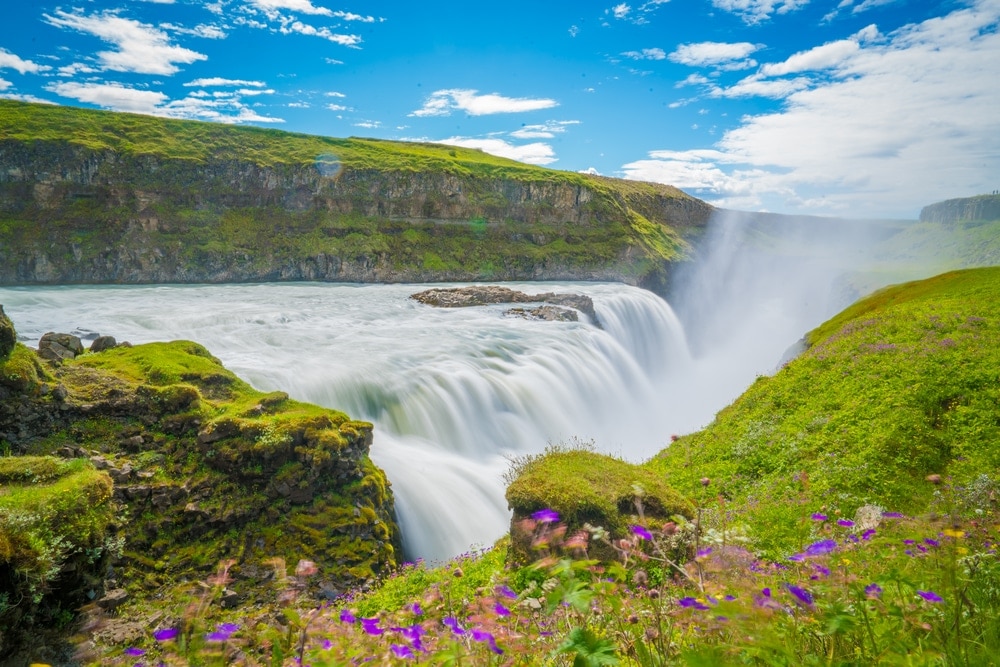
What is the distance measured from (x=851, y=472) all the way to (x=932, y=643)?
359 inches

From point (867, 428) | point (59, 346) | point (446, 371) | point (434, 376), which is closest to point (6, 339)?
point (59, 346)

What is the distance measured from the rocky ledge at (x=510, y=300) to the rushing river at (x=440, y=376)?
5.90ft

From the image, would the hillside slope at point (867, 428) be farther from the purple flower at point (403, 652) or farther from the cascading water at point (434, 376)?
the cascading water at point (434, 376)

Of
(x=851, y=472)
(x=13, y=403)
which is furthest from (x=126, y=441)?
(x=851, y=472)

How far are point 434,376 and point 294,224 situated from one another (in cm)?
7473

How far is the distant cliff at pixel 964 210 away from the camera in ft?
551

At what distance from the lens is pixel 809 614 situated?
97.2 inches

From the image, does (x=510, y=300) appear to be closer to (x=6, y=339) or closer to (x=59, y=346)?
(x=59, y=346)

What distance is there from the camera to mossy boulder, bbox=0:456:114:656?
6000mm

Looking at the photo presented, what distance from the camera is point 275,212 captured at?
8788 centimetres

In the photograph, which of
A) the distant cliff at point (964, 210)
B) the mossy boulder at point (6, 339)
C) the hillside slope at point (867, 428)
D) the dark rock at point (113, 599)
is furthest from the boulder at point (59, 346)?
the distant cliff at point (964, 210)

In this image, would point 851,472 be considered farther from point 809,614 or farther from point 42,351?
point 42,351

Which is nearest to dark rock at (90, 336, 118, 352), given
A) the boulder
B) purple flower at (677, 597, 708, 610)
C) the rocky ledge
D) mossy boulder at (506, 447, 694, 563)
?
the boulder

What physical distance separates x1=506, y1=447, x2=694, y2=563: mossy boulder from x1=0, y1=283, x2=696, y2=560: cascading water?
4.47 metres
